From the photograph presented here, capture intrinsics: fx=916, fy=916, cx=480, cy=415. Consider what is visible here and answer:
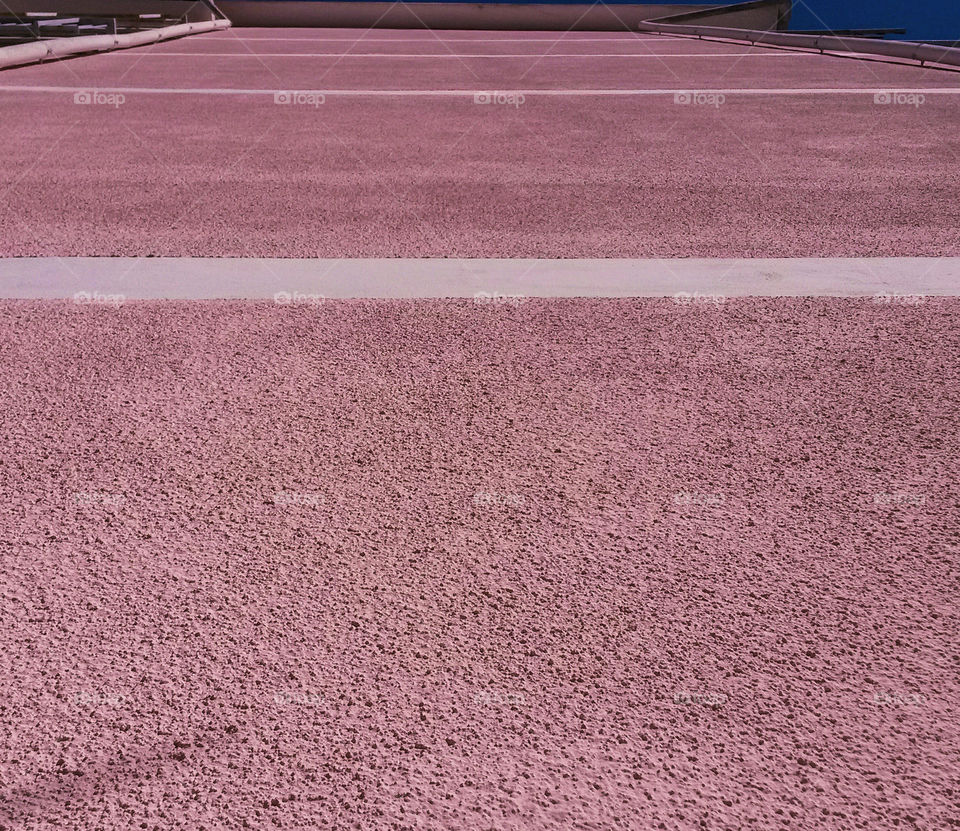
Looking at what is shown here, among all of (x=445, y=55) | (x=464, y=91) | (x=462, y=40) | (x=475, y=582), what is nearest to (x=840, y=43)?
(x=445, y=55)

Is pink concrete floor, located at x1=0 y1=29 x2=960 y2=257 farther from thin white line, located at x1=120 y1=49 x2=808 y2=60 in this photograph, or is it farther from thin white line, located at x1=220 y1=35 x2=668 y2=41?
thin white line, located at x1=220 y1=35 x2=668 y2=41

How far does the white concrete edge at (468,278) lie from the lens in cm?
534

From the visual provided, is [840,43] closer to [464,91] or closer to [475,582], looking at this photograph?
[464,91]

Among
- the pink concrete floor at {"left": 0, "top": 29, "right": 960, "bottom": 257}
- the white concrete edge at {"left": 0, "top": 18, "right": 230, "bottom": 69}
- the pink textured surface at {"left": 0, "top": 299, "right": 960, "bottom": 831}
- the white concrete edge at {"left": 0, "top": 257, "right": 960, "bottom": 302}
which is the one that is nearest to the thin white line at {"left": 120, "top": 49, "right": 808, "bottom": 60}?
the white concrete edge at {"left": 0, "top": 18, "right": 230, "bottom": 69}

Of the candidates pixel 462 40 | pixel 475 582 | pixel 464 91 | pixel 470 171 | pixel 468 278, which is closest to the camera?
pixel 475 582

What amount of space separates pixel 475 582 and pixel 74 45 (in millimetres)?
20845

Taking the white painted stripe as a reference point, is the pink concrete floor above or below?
below

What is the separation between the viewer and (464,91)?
15477mm

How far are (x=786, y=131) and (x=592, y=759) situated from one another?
35.9ft

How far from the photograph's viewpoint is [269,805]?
6.73 ft

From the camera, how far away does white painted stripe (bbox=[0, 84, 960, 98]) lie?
14.4m

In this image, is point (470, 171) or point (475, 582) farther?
point (470, 171)

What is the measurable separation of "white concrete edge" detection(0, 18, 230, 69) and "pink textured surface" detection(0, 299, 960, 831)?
15711mm

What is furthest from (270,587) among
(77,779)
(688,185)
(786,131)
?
(786,131)
